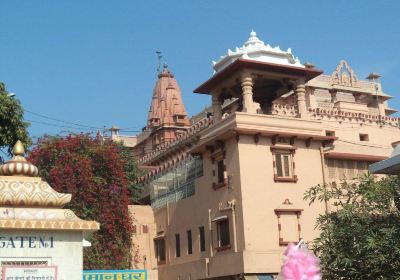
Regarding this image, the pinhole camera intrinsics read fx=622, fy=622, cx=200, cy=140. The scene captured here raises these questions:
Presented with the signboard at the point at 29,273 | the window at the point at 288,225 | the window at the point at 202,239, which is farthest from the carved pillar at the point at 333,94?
the signboard at the point at 29,273

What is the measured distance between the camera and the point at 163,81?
56.0m

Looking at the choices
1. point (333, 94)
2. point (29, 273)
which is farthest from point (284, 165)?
point (333, 94)

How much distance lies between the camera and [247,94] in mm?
25141

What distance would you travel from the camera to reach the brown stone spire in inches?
1994

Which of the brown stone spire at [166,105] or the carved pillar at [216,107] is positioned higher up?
the brown stone spire at [166,105]

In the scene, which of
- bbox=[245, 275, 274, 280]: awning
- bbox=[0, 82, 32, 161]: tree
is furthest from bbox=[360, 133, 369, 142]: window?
bbox=[0, 82, 32, 161]: tree

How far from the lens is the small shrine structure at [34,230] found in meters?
9.12

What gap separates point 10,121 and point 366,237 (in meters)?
11.4

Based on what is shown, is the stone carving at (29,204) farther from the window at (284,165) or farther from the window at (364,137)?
the window at (364,137)

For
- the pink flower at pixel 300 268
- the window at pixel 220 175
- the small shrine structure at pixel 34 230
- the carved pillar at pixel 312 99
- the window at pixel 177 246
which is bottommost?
the pink flower at pixel 300 268

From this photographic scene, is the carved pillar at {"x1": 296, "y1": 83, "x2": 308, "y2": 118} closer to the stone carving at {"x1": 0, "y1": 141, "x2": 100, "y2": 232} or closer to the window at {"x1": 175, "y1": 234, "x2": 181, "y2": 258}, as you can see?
the window at {"x1": 175, "y1": 234, "x2": 181, "y2": 258}

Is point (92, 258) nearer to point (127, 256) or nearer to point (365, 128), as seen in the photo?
point (127, 256)

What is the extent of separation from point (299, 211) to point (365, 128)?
15.2 m

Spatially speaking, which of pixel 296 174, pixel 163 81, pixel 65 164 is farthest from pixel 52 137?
pixel 163 81
